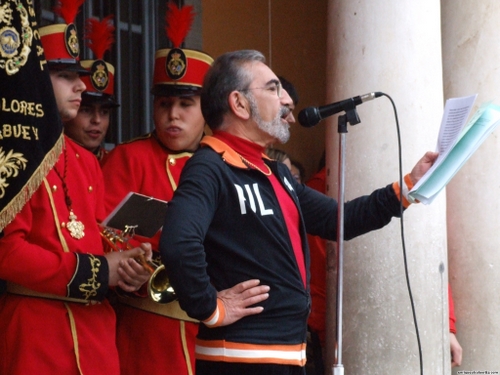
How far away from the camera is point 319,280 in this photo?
505 cm

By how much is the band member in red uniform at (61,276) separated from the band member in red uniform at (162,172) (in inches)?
14.4

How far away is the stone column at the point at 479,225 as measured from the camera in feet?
16.4

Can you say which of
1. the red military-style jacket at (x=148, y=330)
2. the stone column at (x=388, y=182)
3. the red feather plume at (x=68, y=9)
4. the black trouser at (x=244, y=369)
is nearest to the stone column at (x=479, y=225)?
the stone column at (x=388, y=182)

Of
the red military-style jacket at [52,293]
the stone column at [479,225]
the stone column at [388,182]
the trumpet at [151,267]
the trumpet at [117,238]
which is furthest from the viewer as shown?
the stone column at [479,225]

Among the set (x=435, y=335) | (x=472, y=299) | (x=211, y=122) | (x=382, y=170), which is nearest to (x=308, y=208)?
(x=211, y=122)

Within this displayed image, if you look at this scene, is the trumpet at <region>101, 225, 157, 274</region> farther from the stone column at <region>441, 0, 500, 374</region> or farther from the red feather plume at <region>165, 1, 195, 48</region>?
the stone column at <region>441, 0, 500, 374</region>

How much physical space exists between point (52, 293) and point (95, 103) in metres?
1.53

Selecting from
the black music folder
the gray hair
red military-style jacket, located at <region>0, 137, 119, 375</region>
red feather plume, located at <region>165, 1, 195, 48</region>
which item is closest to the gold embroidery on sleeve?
red military-style jacket, located at <region>0, 137, 119, 375</region>

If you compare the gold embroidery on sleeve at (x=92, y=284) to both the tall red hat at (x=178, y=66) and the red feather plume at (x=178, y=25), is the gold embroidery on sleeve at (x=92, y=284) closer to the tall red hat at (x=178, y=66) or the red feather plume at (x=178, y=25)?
the tall red hat at (x=178, y=66)

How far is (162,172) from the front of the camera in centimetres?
441

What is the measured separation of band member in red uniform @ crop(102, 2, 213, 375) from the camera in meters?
4.11

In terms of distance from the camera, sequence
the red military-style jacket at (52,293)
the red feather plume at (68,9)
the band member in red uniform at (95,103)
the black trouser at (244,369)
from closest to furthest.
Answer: the black trouser at (244,369), the red military-style jacket at (52,293), the red feather plume at (68,9), the band member in red uniform at (95,103)

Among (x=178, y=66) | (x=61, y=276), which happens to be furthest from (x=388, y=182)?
(x=61, y=276)

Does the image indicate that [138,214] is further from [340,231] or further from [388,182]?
[388,182]
